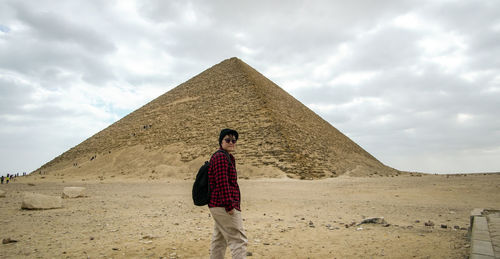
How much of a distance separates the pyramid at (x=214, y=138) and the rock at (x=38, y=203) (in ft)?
43.3

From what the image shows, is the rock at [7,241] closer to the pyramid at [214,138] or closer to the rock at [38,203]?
the rock at [38,203]

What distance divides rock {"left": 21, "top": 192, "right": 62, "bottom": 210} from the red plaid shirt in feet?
21.2

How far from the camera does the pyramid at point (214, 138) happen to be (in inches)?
870

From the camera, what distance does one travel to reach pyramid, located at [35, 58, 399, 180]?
22.1 m

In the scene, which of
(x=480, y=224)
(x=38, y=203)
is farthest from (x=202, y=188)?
(x=38, y=203)

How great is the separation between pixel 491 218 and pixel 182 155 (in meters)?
22.9

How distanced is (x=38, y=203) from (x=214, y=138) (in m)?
19.6

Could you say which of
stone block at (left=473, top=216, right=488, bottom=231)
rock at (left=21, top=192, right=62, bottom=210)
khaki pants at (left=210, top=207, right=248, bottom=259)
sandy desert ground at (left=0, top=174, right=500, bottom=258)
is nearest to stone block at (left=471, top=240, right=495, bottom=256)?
sandy desert ground at (left=0, top=174, right=500, bottom=258)

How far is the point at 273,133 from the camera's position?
80.2 ft

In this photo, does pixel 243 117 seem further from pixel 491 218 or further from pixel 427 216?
pixel 491 218

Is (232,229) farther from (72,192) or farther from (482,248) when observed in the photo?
(72,192)

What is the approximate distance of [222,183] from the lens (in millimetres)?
2633

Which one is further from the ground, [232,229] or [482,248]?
[232,229]

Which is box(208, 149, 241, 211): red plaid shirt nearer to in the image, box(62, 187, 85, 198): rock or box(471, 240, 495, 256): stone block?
box(471, 240, 495, 256): stone block
